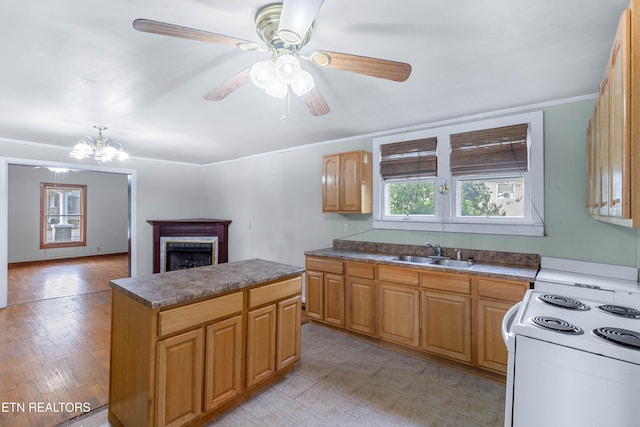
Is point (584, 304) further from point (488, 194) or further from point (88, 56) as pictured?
point (88, 56)

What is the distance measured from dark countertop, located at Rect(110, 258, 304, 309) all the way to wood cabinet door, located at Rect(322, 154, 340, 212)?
1.44 metres

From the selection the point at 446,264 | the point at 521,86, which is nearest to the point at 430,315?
the point at 446,264

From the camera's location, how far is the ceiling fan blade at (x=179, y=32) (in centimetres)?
115

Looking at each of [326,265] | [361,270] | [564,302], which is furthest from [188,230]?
[564,302]

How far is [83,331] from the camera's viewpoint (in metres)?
3.49

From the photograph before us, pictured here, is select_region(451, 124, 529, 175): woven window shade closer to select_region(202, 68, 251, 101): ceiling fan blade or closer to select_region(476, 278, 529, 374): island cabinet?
select_region(476, 278, 529, 374): island cabinet

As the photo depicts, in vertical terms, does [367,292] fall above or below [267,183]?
below

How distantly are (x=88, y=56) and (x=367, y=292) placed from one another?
300 centimetres

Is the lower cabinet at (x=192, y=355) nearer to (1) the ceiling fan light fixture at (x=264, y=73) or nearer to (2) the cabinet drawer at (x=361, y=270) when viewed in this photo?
(2) the cabinet drawer at (x=361, y=270)

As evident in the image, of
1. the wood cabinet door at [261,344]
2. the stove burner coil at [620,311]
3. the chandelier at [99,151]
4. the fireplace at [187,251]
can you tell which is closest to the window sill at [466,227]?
the stove burner coil at [620,311]

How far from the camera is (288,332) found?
249 centimetres

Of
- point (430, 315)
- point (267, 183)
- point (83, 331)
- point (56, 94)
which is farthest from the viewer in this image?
point (267, 183)

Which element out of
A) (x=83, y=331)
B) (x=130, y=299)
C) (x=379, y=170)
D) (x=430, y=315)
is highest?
(x=379, y=170)

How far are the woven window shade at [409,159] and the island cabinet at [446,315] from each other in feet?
4.02
